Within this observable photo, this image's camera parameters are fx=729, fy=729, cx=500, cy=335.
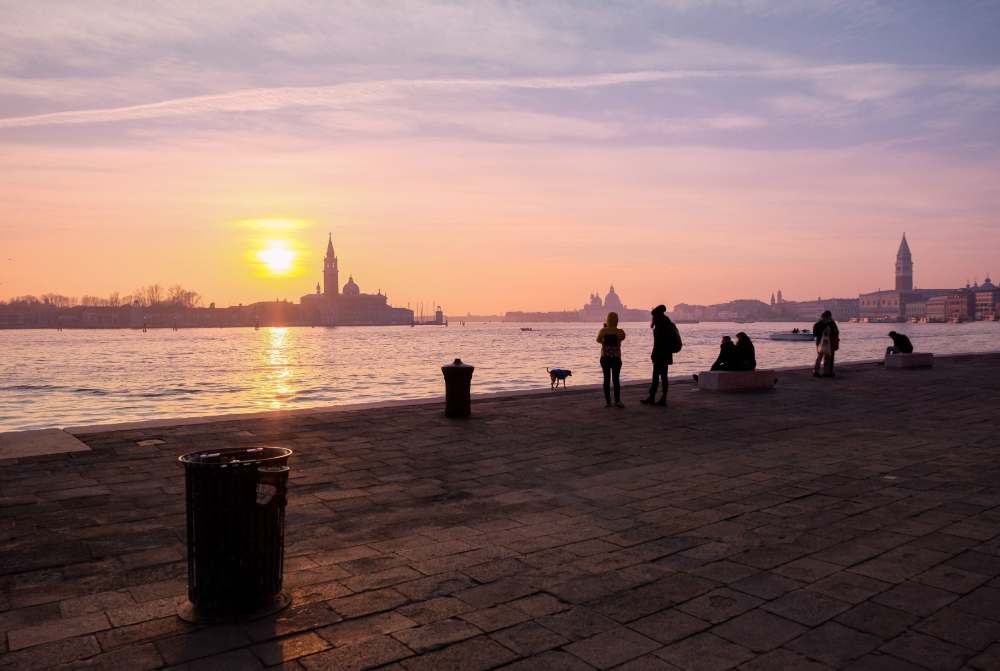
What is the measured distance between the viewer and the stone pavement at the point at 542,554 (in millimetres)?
3846

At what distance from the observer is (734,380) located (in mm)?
16781

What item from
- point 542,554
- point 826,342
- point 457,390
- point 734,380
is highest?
point 826,342

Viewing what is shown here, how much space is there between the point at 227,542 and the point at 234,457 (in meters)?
0.56

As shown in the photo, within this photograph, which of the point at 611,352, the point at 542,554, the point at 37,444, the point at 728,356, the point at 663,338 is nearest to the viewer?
the point at 542,554

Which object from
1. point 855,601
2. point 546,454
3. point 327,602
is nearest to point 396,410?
point 546,454

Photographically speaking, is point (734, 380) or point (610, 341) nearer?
point (610, 341)

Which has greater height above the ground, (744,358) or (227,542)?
(744,358)

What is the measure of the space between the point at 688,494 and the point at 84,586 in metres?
5.20

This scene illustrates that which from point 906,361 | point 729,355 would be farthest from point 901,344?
point 729,355

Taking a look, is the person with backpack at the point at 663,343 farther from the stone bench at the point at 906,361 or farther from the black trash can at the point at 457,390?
the stone bench at the point at 906,361

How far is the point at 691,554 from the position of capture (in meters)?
5.36

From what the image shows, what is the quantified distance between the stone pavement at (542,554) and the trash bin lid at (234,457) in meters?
0.88

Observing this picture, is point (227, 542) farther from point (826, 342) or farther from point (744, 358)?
point (826, 342)

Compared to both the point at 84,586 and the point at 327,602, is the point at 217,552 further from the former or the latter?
the point at 84,586
